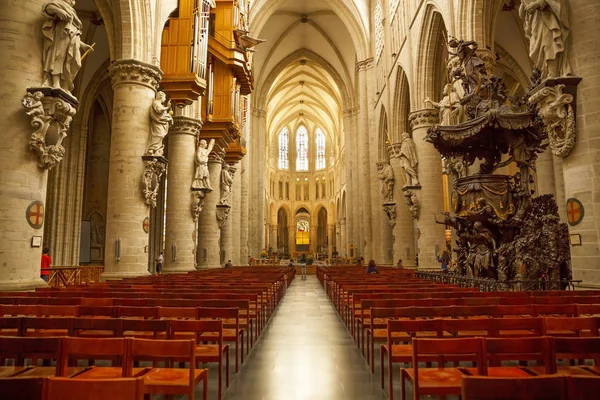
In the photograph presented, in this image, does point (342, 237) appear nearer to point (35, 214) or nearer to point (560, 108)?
point (560, 108)

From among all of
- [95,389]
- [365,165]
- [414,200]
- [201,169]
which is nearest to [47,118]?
[95,389]

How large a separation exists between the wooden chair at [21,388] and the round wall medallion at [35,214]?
6.19 meters

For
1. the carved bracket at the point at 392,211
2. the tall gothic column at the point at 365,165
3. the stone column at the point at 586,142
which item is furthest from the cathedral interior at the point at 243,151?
the tall gothic column at the point at 365,165

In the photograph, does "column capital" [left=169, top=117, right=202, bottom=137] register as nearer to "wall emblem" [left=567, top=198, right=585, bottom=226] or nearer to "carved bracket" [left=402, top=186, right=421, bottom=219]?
"carved bracket" [left=402, top=186, right=421, bottom=219]

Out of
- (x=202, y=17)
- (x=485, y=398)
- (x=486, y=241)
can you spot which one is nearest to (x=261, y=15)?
(x=202, y=17)

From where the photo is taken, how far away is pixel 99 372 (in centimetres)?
311

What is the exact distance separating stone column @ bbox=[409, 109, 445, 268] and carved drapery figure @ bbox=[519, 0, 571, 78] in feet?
→ 30.0

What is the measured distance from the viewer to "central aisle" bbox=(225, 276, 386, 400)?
392 cm

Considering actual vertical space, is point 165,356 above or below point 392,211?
below

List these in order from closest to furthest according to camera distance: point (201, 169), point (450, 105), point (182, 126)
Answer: point (450, 105) → point (182, 126) → point (201, 169)

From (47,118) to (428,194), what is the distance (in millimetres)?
13101

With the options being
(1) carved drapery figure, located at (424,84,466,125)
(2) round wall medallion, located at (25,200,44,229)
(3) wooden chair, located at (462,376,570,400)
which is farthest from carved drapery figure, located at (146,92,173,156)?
(3) wooden chair, located at (462,376,570,400)

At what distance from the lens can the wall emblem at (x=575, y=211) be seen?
23.1 feet

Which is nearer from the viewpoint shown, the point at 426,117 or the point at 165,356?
the point at 165,356
